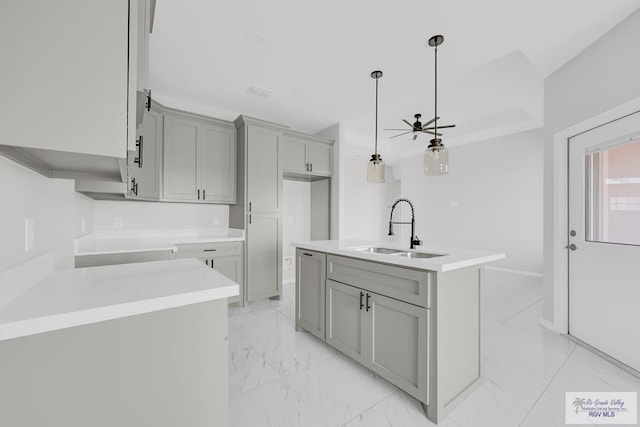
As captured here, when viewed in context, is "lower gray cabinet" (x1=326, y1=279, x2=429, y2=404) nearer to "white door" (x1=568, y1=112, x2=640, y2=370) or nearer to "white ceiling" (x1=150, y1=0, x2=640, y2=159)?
"white door" (x1=568, y1=112, x2=640, y2=370)

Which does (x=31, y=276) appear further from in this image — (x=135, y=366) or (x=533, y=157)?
(x=533, y=157)

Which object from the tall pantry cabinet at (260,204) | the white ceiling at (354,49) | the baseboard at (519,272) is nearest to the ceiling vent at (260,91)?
the white ceiling at (354,49)

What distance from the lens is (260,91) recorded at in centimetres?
312

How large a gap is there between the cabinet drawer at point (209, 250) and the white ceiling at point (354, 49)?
1.83 meters

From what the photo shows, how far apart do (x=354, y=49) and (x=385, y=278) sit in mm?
2035

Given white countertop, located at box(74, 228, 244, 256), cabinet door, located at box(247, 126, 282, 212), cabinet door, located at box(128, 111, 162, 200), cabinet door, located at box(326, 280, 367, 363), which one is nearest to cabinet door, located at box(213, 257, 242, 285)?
white countertop, located at box(74, 228, 244, 256)

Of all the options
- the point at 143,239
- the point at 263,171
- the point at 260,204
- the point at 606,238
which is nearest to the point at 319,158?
the point at 263,171

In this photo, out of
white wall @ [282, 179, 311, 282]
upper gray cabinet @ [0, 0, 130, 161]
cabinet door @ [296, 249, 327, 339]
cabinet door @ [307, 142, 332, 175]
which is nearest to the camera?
upper gray cabinet @ [0, 0, 130, 161]

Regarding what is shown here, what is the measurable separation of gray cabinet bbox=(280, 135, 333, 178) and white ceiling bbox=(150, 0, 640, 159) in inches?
15.5

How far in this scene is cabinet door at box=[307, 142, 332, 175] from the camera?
13.3 ft

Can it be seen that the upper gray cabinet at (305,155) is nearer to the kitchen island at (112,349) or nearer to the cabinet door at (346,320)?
the cabinet door at (346,320)

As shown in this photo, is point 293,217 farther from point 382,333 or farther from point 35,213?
point 35,213

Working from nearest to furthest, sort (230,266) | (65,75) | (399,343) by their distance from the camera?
(65,75)
(399,343)
(230,266)

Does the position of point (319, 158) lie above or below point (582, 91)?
below
